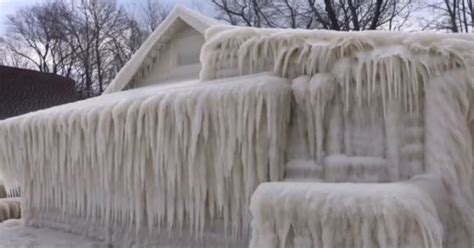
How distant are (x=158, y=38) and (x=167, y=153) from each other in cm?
417

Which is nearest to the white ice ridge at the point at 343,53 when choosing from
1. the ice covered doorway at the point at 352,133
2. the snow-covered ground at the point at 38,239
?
the ice covered doorway at the point at 352,133

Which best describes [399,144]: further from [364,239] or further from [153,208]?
[153,208]

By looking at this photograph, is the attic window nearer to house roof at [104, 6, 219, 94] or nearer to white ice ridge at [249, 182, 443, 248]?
house roof at [104, 6, 219, 94]

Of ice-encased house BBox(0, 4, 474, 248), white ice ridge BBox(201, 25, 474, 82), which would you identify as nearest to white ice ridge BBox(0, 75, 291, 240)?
ice-encased house BBox(0, 4, 474, 248)

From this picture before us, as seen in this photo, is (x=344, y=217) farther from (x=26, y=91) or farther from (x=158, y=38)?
(x=26, y=91)

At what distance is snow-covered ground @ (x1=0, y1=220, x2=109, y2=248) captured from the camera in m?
6.28

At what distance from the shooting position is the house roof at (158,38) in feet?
27.6

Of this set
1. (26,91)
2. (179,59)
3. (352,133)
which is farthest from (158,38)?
(26,91)

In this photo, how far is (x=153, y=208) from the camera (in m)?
5.60

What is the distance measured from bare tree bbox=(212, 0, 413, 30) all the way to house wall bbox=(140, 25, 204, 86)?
14526 millimetres

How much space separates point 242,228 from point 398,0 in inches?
829

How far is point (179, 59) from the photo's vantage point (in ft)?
29.1

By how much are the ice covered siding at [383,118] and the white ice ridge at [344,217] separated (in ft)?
0.06

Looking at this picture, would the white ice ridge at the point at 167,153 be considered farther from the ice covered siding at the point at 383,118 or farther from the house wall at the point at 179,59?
the house wall at the point at 179,59
